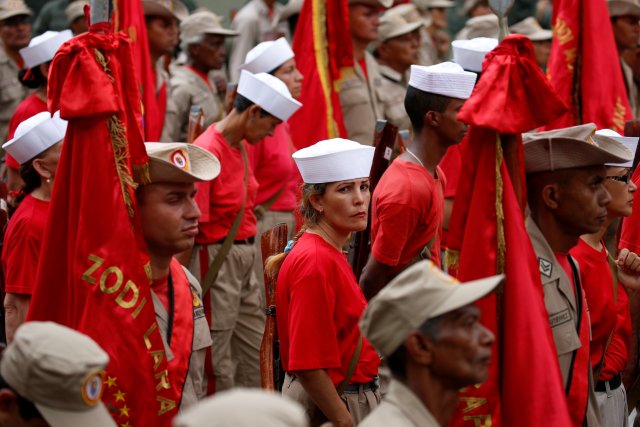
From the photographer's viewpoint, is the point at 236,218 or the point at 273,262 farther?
the point at 236,218

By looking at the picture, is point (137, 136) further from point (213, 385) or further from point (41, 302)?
point (213, 385)

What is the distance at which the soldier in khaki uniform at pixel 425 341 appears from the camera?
12.8 feet

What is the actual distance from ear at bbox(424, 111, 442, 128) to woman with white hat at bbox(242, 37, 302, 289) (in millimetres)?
2733

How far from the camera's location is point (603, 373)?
622 centimetres

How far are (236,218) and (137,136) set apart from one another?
3.18 meters

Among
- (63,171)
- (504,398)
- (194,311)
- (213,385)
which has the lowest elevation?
(213,385)

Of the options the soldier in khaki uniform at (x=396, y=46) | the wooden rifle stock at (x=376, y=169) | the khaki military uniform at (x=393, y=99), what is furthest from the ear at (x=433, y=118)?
the soldier in khaki uniform at (x=396, y=46)

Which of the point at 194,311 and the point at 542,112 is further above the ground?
the point at 542,112

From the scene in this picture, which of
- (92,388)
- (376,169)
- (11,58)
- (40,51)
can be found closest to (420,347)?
(92,388)

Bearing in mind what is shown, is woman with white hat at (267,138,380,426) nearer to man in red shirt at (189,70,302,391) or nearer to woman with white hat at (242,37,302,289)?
man in red shirt at (189,70,302,391)

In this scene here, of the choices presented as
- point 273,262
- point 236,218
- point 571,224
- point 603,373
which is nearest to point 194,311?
point 273,262

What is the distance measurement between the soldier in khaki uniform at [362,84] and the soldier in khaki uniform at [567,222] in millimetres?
5248

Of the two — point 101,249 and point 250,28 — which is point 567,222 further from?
point 250,28

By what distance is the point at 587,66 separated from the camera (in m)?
8.85
